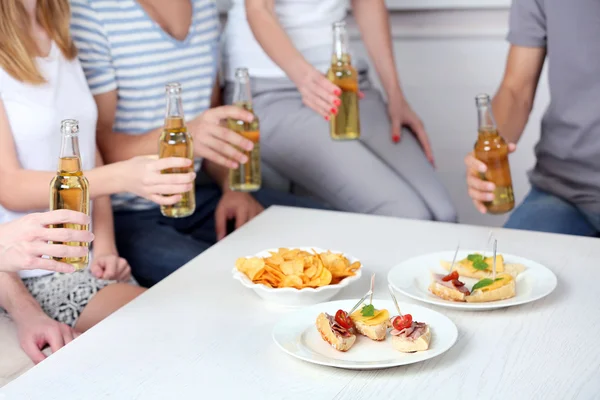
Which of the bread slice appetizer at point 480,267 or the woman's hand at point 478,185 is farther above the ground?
the woman's hand at point 478,185

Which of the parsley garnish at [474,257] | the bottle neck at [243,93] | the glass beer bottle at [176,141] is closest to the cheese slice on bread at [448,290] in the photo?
the parsley garnish at [474,257]

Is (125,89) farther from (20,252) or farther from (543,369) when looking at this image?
(543,369)

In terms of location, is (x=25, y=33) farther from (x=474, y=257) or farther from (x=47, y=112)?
(x=474, y=257)

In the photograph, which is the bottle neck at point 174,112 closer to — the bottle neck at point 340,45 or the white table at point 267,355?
the white table at point 267,355

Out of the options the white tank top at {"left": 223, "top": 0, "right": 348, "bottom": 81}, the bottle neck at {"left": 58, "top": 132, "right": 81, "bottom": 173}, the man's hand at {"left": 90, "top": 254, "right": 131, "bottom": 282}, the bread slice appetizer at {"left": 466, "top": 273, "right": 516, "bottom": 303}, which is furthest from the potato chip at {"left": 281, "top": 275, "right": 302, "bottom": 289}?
the white tank top at {"left": 223, "top": 0, "right": 348, "bottom": 81}

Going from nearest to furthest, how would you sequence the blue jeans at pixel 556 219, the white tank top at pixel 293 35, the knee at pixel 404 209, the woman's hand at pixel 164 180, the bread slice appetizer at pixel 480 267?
Answer: the bread slice appetizer at pixel 480 267
the woman's hand at pixel 164 180
the blue jeans at pixel 556 219
the knee at pixel 404 209
the white tank top at pixel 293 35

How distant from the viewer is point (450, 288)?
141cm

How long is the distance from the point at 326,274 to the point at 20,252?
1.54 feet

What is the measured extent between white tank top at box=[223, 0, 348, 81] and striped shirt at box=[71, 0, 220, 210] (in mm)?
147

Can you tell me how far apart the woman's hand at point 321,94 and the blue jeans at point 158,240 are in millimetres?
459

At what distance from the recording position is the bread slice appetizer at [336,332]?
48.6 inches

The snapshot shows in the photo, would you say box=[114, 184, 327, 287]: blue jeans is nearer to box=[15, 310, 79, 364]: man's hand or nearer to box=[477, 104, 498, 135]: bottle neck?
box=[15, 310, 79, 364]: man's hand

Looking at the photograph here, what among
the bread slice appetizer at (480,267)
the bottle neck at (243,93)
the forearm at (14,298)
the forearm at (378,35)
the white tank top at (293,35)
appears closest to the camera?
the bread slice appetizer at (480,267)

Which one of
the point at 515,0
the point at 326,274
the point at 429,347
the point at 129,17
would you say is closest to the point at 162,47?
the point at 129,17
